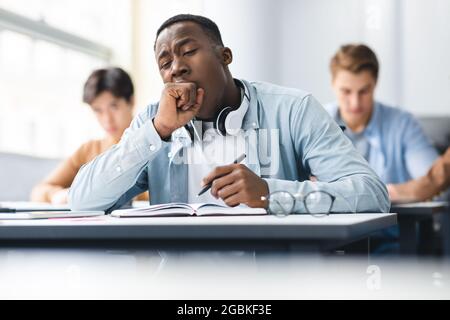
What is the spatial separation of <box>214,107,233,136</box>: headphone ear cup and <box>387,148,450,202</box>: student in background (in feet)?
3.27

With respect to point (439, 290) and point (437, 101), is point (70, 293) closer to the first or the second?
point (439, 290)

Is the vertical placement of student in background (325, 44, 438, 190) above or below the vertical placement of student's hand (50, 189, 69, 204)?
above

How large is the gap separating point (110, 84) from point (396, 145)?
1225 mm

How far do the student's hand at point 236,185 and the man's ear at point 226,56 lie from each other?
0.55 m

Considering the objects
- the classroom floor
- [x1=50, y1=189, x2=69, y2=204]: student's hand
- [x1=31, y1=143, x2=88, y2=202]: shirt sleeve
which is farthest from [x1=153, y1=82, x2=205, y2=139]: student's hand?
[x1=31, y1=143, x2=88, y2=202]: shirt sleeve

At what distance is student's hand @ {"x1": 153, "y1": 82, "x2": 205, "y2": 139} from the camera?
162 cm

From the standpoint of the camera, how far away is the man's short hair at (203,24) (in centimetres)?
177

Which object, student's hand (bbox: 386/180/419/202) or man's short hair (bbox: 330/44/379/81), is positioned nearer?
student's hand (bbox: 386/180/419/202)

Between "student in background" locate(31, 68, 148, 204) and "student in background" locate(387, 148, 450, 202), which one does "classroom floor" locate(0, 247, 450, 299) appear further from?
"student in background" locate(31, 68, 148, 204)

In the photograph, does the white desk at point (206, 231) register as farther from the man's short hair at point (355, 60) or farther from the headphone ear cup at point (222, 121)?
the man's short hair at point (355, 60)

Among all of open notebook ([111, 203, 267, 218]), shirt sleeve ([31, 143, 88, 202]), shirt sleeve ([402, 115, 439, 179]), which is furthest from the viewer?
shirt sleeve ([402, 115, 439, 179])

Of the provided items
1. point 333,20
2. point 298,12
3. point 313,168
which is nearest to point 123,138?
point 313,168

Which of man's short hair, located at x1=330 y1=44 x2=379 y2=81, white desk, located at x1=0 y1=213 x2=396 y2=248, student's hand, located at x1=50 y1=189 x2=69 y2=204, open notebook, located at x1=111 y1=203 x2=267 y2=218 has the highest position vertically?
man's short hair, located at x1=330 y1=44 x2=379 y2=81

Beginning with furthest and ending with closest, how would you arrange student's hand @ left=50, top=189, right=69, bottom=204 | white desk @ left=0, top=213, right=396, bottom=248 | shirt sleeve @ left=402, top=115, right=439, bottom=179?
shirt sleeve @ left=402, top=115, right=439, bottom=179 → student's hand @ left=50, top=189, right=69, bottom=204 → white desk @ left=0, top=213, right=396, bottom=248
